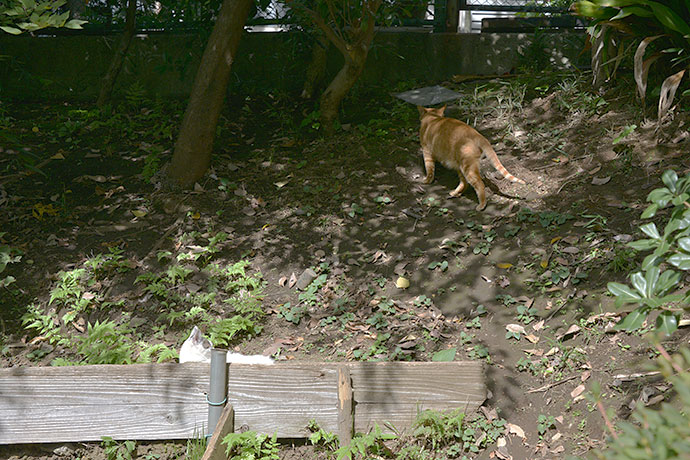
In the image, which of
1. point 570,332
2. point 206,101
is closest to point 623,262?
point 570,332

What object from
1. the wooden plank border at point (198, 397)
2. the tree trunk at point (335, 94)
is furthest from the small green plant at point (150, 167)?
the wooden plank border at point (198, 397)

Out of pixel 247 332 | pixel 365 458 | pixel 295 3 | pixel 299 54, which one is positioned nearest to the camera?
pixel 365 458

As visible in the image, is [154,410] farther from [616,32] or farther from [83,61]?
[83,61]

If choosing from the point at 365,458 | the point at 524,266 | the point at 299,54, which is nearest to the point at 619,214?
the point at 524,266

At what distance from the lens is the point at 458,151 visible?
5273mm

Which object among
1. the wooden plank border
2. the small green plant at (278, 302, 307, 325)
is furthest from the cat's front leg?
the wooden plank border

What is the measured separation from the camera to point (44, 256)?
522 centimetres

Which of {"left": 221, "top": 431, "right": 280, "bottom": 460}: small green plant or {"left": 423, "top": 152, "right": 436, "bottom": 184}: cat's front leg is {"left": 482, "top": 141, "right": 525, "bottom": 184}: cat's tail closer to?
{"left": 423, "top": 152, "right": 436, "bottom": 184}: cat's front leg

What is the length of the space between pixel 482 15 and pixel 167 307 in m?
5.88

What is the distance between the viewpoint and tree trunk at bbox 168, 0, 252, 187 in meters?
5.84

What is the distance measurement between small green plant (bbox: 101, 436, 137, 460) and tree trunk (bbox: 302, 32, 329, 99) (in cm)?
480

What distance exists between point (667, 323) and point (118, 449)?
3.08 meters

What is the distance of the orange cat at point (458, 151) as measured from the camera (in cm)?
516

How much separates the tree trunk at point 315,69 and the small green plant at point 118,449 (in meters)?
4.80
